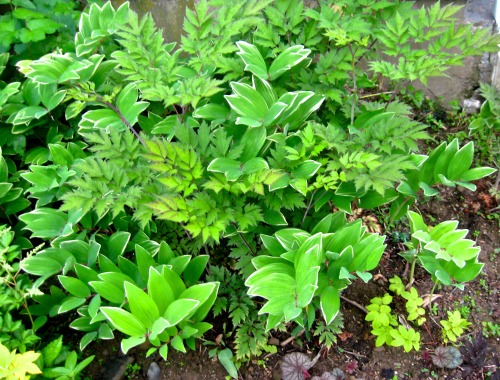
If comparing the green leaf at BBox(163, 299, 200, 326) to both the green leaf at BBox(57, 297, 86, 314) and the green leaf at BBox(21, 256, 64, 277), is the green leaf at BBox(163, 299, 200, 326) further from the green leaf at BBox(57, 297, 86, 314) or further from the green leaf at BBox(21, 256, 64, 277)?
the green leaf at BBox(21, 256, 64, 277)

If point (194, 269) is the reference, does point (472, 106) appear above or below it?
above

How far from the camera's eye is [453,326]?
7.03ft

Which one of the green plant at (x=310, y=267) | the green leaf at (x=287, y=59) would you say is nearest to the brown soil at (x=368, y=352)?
the green plant at (x=310, y=267)

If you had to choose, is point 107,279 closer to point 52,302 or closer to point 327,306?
point 52,302

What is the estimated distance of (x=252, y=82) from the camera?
2068 millimetres

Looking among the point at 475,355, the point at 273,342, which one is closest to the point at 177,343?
the point at 273,342

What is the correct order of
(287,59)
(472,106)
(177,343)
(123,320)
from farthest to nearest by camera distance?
1. (472,106)
2. (287,59)
3. (177,343)
4. (123,320)

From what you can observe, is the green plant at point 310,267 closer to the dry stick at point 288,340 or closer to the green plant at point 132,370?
the dry stick at point 288,340

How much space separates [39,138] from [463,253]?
227 centimetres

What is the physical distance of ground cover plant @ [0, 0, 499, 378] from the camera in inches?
68.2

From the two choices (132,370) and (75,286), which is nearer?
(75,286)

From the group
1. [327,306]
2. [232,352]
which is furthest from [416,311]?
[232,352]

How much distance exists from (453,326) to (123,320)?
59.6 inches

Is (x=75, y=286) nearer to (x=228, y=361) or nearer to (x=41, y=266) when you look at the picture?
(x=41, y=266)
